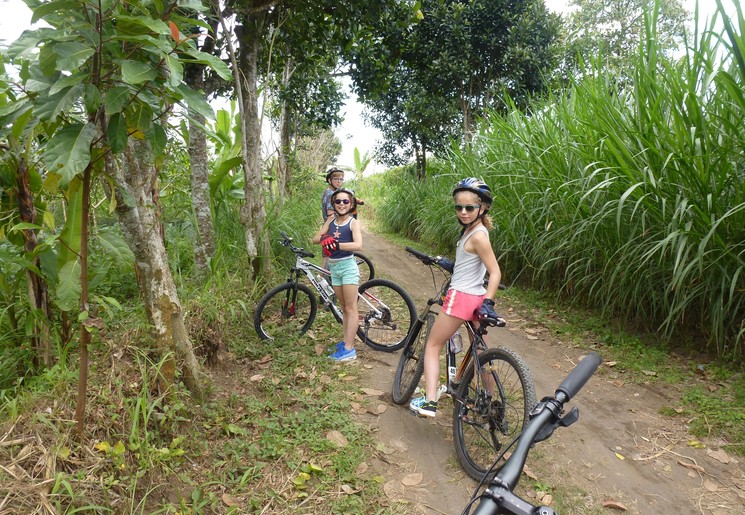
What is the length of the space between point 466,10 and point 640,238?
6.87m

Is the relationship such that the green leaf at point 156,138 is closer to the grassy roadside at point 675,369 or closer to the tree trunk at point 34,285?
the tree trunk at point 34,285

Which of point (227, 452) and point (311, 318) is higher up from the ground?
Answer: point (311, 318)

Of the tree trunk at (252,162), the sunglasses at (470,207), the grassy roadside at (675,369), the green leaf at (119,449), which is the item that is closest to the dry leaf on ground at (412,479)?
the green leaf at (119,449)

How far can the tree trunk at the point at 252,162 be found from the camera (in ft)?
16.4

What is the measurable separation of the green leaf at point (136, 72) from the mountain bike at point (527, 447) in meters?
1.63

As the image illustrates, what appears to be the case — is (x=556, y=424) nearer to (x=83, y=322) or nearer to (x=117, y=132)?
(x=117, y=132)

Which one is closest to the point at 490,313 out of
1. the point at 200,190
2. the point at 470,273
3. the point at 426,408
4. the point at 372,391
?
the point at 470,273

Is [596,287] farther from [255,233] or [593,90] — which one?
[255,233]

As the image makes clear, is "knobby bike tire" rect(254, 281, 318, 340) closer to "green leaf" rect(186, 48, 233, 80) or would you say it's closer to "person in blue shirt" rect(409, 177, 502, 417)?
"person in blue shirt" rect(409, 177, 502, 417)

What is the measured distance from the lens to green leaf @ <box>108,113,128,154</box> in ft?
5.71

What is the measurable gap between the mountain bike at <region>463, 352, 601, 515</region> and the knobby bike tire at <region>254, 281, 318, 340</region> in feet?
12.5

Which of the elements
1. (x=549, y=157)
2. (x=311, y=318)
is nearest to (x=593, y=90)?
(x=549, y=157)

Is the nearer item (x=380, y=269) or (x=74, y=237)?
(x=74, y=237)

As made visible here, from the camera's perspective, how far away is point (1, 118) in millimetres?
1868
